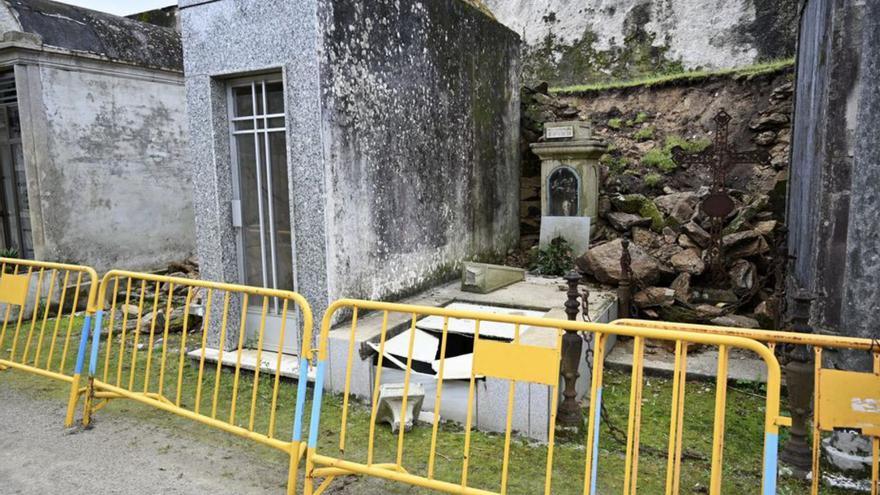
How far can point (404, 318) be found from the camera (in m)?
5.04

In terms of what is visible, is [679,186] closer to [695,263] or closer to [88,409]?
[695,263]

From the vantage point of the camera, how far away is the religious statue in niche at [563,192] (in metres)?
8.19

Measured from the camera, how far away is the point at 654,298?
246 inches

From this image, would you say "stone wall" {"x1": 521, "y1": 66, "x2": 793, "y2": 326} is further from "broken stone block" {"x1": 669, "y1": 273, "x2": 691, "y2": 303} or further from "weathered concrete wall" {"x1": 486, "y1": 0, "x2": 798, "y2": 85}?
"weathered concrete wall" {"x1": 486, "y1": 0, "x2": 798, "y2": 85}

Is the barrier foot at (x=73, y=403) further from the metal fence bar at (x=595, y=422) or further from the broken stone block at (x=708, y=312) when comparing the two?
the broken stone block at (x=708, y=312)

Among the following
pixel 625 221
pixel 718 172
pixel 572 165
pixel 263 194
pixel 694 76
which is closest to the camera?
pixel 263 194

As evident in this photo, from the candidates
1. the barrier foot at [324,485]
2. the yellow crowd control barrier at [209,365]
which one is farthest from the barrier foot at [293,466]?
the barrier foot at [324,485]

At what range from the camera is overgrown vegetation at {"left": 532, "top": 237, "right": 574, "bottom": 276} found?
765cm

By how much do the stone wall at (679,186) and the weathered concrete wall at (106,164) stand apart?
577 centimetres

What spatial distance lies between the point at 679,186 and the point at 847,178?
6.80 meters

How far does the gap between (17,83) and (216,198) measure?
4.36 m

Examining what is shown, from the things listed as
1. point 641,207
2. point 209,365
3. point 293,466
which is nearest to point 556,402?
point 293,466

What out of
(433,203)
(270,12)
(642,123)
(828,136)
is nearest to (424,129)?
(433,203)

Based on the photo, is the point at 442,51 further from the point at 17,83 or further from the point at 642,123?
the point at 642,123
